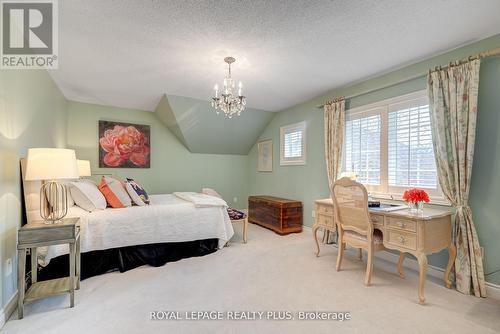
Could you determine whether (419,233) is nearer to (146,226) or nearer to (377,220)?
(377,220)

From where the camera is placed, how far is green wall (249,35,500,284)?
2191mm

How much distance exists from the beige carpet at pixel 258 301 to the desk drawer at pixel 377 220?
606 millimetres

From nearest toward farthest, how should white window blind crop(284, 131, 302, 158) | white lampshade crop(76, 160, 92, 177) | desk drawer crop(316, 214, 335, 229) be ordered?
desk drawer crop(316, 214, 335, 229)
white lampshade crop(76, 160, 92, 177)
white window blind crop(284, 131, 302, 158)

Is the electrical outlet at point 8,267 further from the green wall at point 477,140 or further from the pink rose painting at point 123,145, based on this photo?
the green wall at point 477,140

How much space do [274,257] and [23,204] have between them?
2.73m

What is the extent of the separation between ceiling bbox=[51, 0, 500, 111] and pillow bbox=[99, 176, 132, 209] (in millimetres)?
1463

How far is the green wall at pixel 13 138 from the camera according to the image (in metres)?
1.79

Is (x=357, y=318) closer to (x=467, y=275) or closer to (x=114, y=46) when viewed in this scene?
(x=467, y=275)

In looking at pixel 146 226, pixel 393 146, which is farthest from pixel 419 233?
pixel 146 226

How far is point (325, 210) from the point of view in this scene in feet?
10.1

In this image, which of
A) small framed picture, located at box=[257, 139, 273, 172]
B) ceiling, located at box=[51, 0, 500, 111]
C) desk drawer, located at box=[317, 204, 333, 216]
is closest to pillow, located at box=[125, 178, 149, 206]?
ceiling, located at box=[51, 0, 500, 111]

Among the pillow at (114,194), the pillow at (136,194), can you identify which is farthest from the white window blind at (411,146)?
the pillow at (114,194)

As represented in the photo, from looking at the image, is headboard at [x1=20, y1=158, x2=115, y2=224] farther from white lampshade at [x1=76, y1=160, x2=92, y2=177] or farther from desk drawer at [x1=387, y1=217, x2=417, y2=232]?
desk drawer at [x1=387, y1=217, x2=417, y2=232]

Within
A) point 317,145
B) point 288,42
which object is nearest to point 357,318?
point 288,42
